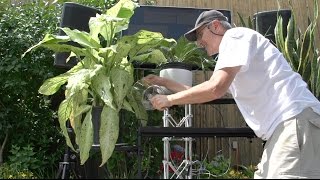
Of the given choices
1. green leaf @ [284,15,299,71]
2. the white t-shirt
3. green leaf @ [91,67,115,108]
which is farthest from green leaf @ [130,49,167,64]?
green leaf @ [284,15,299,71]

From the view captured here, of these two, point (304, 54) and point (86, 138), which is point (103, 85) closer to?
point (86, 138)

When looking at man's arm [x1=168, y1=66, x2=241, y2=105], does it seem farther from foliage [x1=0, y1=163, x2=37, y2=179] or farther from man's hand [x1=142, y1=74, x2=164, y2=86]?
foliage [x1=0, y1=163, x2=37, y2=179]

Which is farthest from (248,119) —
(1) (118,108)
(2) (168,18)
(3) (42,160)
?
(3) (42,160)

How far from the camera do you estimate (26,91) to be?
13.4 feet

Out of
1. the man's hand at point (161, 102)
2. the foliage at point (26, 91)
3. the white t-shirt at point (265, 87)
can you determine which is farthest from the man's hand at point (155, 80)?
the foliage at point (26, 91)

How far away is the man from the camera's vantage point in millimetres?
2033

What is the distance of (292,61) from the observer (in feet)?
11.5

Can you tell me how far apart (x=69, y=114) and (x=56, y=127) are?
1566 mm

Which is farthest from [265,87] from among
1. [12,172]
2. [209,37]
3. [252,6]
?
[252,6]

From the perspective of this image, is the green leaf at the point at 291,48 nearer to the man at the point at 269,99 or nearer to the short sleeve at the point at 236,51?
the man at the point at 269,99

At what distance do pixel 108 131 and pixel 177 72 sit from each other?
26.2 inches

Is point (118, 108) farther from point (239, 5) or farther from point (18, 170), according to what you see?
point (239, 5)

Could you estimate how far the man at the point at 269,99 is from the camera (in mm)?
2033

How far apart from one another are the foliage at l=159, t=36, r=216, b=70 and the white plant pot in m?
0.22
